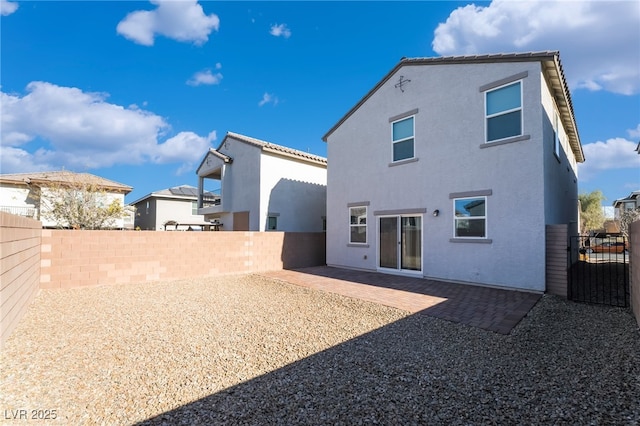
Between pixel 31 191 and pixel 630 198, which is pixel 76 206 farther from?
pixel 630 198

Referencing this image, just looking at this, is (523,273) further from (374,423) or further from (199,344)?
(199,344)

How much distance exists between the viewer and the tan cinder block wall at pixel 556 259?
7766 millimetres

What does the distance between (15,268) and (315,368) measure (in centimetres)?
538

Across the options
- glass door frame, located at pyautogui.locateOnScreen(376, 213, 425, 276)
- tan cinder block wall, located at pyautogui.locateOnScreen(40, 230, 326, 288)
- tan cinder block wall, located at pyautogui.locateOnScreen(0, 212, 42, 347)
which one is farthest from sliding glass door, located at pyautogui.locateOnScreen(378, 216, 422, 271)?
tan cinder block wall, located at pyautogui.locateOnScreen(0, 212, 42, 347)

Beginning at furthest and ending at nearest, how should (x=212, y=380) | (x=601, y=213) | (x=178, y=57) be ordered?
(x=601, y=213) → (x=178, y=57) → (x=212, y=380)

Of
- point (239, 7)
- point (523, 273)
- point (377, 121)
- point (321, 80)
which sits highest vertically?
point (239, 7)

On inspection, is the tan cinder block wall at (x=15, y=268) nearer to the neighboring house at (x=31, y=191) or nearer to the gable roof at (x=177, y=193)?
the neighboring house at (x=31, y=191)

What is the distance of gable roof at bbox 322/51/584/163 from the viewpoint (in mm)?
8477

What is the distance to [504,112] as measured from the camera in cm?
902

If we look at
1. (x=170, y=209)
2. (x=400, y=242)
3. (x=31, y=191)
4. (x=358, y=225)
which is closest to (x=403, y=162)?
(x=400, y=242)

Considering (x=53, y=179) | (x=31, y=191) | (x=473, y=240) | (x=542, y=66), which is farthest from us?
(x=31, y=191)

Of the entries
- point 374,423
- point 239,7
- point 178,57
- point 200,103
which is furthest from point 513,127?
point 200,103

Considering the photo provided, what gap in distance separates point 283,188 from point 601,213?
156ft

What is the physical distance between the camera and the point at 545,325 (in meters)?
5.72
